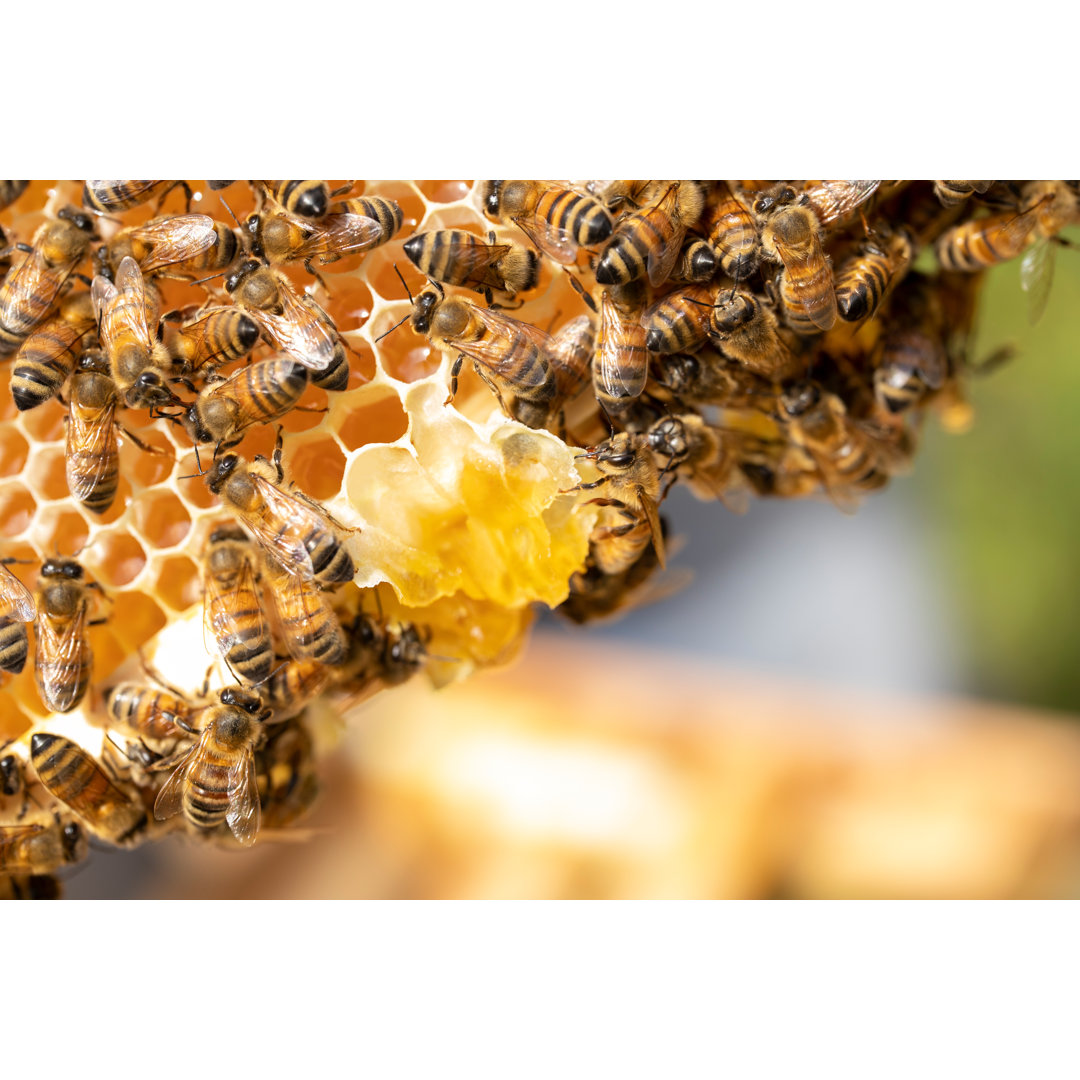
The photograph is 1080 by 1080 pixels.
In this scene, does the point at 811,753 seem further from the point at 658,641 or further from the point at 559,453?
the point at 559,453

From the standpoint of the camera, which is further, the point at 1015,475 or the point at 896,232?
the point at 1015,475

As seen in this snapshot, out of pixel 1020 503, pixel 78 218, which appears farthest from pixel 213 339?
pixel 1020 503

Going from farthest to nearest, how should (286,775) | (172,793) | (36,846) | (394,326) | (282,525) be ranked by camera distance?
(286,775) → (36,846) → (172,793) → (394,326) → (282,525)

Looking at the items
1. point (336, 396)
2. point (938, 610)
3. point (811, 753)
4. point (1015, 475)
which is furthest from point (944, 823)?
point (336, 396)

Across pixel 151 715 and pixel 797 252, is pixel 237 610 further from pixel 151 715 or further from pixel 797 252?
pixel 797 252

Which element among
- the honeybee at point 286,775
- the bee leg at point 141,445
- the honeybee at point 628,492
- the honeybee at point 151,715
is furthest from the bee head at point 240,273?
the honeybee at point 286,775

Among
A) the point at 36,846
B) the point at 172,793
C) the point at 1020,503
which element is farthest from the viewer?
the point at 1020,503

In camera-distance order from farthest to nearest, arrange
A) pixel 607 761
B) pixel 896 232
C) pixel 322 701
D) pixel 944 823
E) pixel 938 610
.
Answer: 1. pixel 938 610
2. pixel 607 761
3. pixel 944 823
4. pixel 322 701
5. pixel 896 232

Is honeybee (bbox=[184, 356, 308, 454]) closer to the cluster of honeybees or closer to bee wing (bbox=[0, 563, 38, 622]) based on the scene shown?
the cluster of honeybees
